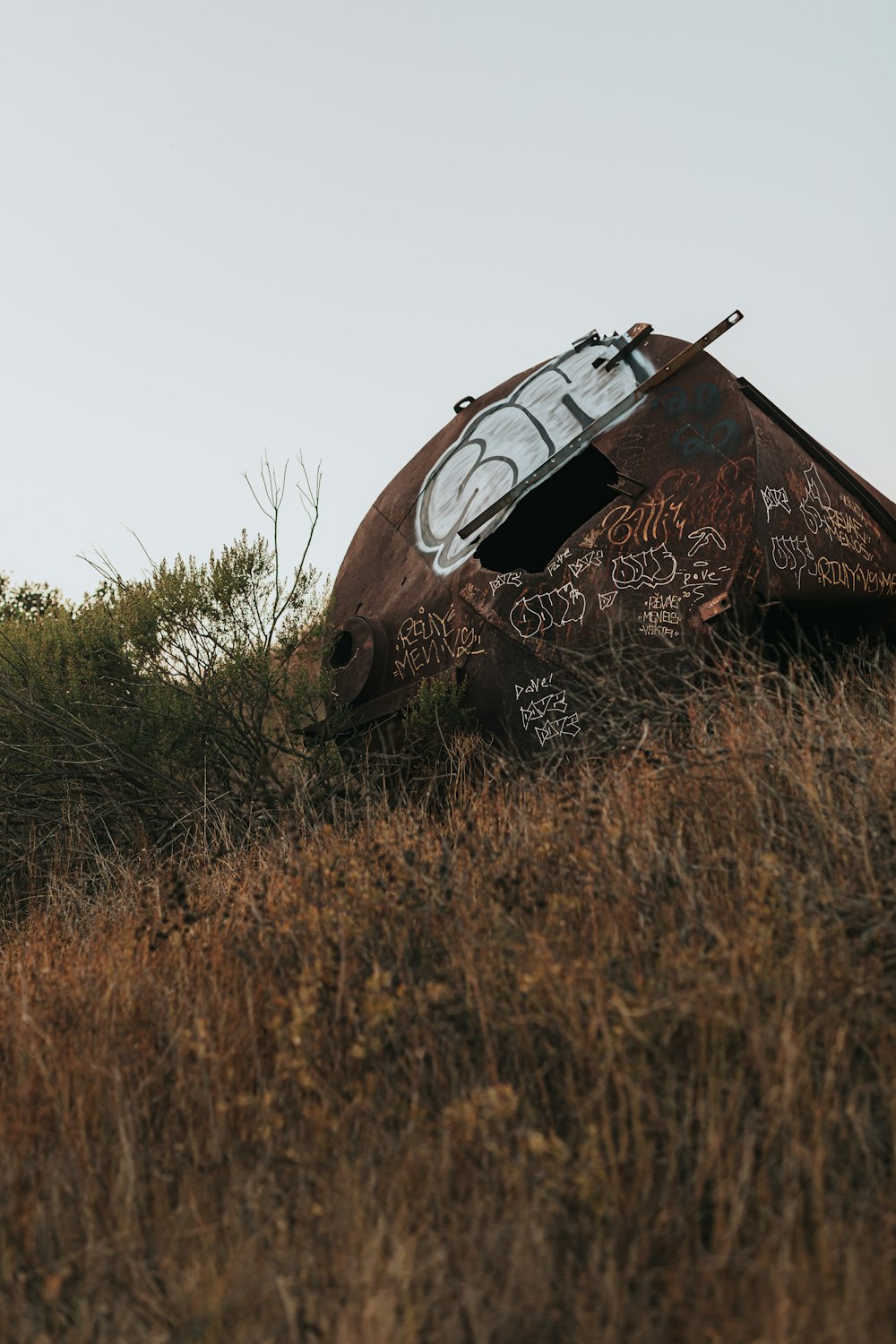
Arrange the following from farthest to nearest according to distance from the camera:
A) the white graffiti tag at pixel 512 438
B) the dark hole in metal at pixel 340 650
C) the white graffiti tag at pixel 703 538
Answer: the dark hole in metal at pixel 340 650, the white graffiti tag at pixel 512 438, the white graffiti tag at pixel 703 538

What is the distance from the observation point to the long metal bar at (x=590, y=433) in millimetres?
6012

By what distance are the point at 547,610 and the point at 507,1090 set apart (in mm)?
3749

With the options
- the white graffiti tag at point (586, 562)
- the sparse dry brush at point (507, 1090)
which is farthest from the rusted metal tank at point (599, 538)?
the sparse dry brush at point (507, 1090)

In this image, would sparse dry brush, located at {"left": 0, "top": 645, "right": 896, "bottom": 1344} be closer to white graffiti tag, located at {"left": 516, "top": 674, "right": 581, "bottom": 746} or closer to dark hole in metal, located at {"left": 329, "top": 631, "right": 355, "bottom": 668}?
white graffiti tag, located at {"left": 516, "top": 674, "right": 581, "bottom": 746}

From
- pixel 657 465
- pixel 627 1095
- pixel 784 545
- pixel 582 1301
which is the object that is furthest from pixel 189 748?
pixel 582 1301

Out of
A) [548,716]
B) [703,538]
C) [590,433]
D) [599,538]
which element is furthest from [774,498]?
[548,716]

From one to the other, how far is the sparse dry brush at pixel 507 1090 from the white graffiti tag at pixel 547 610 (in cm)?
175

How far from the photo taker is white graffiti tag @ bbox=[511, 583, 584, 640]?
5789 millimetres

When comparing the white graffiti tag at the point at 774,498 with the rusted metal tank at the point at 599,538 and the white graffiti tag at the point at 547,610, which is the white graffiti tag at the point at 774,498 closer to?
the rusted metal tank at the point at 599,538

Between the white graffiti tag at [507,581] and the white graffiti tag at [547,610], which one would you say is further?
the white graffiti tag at [507,581]

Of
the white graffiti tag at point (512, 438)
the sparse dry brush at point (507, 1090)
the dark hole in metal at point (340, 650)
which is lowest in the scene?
the sparse dry brush at point (507, 1090)

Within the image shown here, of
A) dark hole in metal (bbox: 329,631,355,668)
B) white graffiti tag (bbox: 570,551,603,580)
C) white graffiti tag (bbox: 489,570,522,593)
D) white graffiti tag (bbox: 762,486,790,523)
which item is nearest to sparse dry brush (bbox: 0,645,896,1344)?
white graffiti tag (bbox: 762,486,790,523)

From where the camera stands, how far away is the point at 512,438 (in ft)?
22.7

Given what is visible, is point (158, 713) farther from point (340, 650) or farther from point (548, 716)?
point (548, 716)
